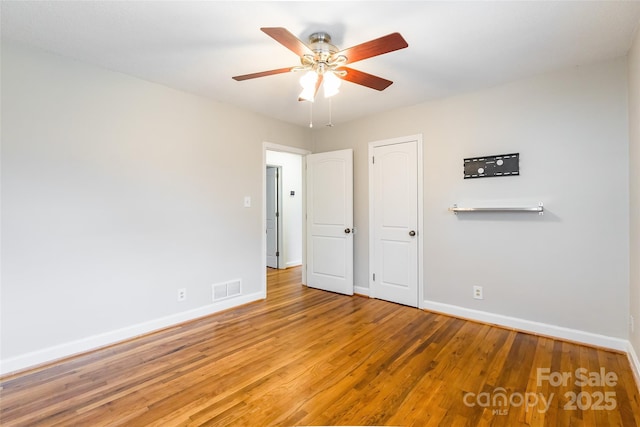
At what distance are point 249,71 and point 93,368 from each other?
2737 mm

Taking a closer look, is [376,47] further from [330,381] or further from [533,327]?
[533,327]

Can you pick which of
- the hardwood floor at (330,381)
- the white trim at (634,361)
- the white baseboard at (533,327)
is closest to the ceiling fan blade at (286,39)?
the hardwood floor at (330,381)

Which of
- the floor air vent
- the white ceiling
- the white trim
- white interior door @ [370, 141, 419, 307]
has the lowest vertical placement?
the white trim

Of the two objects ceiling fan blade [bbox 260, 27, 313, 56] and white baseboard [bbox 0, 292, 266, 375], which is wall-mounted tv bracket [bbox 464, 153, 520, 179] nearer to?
ceiling fan blade [bbox 260, 27, 313, 56]

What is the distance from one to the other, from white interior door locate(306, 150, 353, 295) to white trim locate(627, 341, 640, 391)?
274 cm

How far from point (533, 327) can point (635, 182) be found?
1.51 meters

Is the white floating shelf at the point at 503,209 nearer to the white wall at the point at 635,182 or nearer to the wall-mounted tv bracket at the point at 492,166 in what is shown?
the wall-mounted tv bracket at the point at 492,166

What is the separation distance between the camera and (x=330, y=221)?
4504 mm

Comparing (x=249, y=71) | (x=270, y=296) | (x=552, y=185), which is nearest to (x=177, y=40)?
(x=249, y=71)

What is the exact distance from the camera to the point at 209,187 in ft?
11.5

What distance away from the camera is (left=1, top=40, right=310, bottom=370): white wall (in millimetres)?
2340

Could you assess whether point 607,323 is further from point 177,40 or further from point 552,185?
point 177,40

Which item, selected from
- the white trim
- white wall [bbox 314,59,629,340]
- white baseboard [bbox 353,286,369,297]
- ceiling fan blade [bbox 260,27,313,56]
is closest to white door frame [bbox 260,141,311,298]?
white baseboard [bbox 353,286,369,297]

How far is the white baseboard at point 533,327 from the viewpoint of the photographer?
2.61 m
